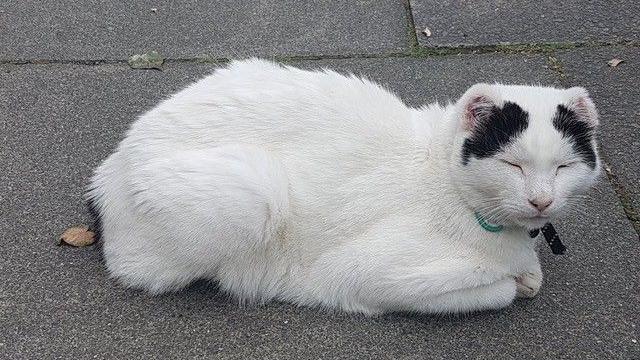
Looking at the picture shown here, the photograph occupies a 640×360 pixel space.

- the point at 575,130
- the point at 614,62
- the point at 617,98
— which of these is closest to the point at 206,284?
the point at 575,130

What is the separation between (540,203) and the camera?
85.3 inches

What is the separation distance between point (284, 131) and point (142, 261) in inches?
28.7

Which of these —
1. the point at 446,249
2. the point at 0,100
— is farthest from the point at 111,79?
the point at 446,249

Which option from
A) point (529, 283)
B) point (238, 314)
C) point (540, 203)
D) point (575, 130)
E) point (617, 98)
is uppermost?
point (575, 130)

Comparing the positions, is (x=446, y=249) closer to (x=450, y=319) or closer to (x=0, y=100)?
(x=450, y=319)

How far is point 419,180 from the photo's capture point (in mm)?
2512

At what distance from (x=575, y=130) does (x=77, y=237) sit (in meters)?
2.03

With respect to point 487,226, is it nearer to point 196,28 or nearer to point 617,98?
point 617,98

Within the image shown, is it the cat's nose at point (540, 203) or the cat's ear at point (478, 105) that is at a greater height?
the cat's ear at point (478, 105)

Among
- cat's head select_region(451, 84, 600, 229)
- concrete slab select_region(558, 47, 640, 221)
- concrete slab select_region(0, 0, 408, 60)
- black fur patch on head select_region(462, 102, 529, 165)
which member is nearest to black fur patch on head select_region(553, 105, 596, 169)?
cat's head select_region(451, 84, 600, 229)

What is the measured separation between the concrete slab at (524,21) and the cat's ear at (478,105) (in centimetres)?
212

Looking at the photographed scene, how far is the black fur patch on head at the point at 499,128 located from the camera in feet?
7.25

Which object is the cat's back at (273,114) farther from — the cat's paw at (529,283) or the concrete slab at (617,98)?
the concrete slab at (617,98)

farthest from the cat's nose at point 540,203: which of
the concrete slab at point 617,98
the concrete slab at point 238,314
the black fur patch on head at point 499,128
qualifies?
the concrete slab at point 617,98
